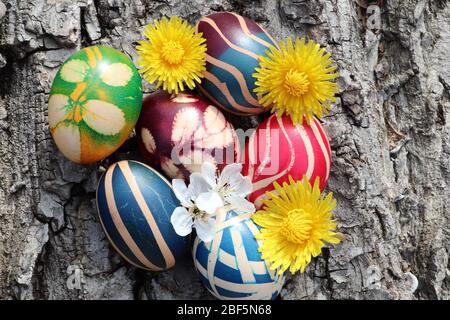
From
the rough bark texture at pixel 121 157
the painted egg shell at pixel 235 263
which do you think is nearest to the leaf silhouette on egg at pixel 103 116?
the rough bark texture at pixel 121 157

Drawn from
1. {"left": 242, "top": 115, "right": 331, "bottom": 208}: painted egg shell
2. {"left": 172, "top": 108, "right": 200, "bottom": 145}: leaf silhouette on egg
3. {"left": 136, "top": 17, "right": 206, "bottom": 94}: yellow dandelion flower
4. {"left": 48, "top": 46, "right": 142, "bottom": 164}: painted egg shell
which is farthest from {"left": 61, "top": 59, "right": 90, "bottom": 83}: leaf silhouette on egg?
{"left": 242, "top": 115, "right": 331, "bottom": 208}: painted egg shell

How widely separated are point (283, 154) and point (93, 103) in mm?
544

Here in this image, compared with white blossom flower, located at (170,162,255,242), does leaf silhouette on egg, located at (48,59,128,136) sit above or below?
above

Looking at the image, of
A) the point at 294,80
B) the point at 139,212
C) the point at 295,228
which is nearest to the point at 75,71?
the point at 139,212

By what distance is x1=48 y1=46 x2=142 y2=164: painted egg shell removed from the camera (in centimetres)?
169

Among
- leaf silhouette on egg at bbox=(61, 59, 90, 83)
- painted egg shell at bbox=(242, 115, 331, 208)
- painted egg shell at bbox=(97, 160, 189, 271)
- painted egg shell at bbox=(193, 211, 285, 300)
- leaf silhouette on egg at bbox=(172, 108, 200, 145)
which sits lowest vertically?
painted egg shell at bbox=(193, 211, 285, 300)

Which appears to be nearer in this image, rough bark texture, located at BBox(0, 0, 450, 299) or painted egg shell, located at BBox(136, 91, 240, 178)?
painted egg shell, located at BBox(136, 91, 240, 178)

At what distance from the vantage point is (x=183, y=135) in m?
1.75

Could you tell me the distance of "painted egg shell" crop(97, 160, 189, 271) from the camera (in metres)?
1.71

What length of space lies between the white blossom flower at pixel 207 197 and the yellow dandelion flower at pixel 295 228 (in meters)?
0.09

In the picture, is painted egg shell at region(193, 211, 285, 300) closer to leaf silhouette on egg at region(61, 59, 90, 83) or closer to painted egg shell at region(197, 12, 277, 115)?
painted egg shell at region(197, 12, 277, 115)

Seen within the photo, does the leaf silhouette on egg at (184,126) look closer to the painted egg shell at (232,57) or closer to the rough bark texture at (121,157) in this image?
the painted egg shell at (232,57)

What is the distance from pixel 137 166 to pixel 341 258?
0.71 meters

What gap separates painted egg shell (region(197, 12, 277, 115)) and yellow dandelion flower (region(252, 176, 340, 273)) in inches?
11.2
